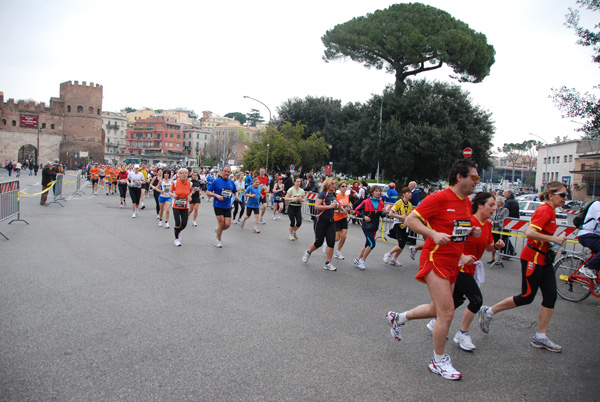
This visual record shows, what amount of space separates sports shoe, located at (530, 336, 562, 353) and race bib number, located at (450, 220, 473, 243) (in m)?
1.74

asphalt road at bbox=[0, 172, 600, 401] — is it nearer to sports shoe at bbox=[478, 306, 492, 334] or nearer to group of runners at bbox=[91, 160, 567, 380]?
sports shoe at bbox=[478, 306, 492, 334]

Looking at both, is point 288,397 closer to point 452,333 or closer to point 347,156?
point 452,333

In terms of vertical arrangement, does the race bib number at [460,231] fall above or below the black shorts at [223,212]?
above

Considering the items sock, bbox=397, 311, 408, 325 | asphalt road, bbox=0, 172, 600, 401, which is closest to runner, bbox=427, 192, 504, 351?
asphalt road, bbox=0, 172, 600, 401

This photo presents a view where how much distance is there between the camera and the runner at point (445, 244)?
3.79 m

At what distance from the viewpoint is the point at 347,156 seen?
151ft

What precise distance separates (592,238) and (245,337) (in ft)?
18.1

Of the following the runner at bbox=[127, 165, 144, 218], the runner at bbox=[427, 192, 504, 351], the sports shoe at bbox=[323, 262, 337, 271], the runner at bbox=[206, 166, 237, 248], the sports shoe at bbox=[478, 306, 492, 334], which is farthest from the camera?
the runner at bbox=[127, 165, 144, 218]

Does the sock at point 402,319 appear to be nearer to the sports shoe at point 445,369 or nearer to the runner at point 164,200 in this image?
the sports shoe at point 445,369

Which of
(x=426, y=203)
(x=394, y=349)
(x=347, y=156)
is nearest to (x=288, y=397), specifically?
(x=394, y=349)

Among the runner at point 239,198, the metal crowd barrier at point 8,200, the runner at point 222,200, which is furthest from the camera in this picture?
the runner at point 239,198

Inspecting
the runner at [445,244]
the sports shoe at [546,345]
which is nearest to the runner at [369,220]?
the sports shoe at [546,345]

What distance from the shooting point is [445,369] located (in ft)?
Result: 12.3

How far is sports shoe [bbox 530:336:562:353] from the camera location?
4.52 m
